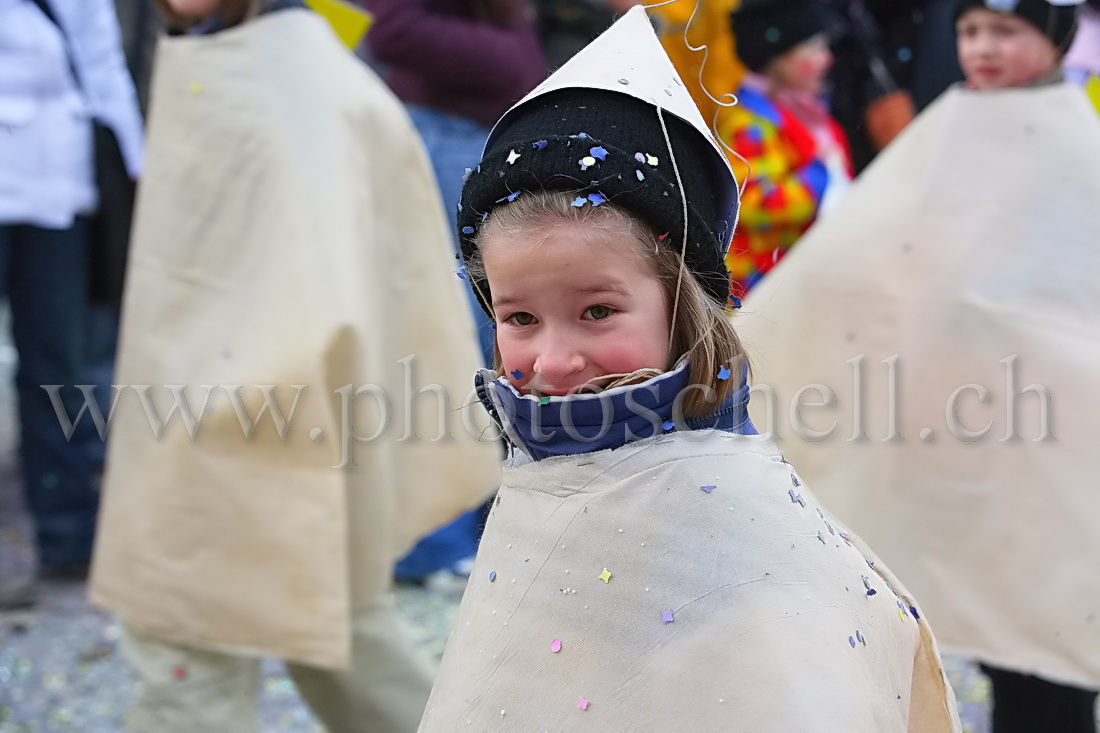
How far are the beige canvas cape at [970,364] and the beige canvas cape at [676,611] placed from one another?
89cm

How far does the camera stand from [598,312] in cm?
137

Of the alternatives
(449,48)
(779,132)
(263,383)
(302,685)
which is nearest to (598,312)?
(263,383)

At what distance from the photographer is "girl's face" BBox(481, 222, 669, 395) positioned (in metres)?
1.34

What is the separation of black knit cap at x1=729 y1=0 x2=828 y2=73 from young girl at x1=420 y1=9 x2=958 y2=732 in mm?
2626

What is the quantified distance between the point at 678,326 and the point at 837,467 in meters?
1.11

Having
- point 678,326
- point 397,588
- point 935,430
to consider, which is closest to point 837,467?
point 935,430

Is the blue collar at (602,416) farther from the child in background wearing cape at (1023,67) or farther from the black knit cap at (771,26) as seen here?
the black knit cap at (771,26)

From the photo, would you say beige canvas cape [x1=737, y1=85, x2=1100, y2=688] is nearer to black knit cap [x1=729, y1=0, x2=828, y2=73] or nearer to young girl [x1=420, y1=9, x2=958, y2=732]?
young girl [x1=420, y1=9, x2=958, y2=732]

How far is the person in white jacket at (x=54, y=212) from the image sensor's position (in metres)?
3.32

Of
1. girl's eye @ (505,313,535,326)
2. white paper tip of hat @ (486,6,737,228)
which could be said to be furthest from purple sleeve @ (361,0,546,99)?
girl's eye @ (505,313,535,326)

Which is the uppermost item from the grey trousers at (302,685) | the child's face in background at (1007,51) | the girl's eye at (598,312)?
the child's face in background at (1007,51)

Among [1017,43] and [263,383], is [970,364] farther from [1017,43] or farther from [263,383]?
[263,383]

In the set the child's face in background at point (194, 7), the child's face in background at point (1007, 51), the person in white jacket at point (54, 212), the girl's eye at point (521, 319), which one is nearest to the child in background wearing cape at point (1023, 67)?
the child's face in background at point (1007, 51)

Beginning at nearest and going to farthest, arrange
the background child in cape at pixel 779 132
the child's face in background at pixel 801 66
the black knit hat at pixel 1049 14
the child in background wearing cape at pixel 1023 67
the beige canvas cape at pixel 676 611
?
1. the beige canvas cape at pixel 676 611
2. the child in background wearing cape at pixel 1023 67
3. the black knit hat at pixel 1049 14
4. the background child in cape at pixel 779 132
5. the child's face in background at pixel 801 66
